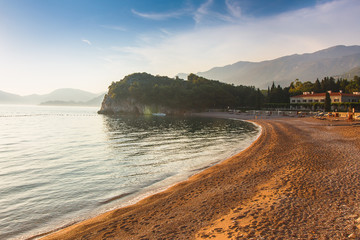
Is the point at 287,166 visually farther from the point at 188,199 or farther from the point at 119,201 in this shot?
the point at 119,201

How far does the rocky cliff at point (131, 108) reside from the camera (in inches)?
4636

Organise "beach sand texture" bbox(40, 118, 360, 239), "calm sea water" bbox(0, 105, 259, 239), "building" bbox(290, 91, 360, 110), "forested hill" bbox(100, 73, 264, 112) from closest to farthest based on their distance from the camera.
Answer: "beach sand texture" bbox(40, 118, 360, 239), "calm sea water" bbox(0, 105, 259, 239), "building" bbox(290, 91, 360, 110), "forested hill" bbox(100, 73, 264, 112)

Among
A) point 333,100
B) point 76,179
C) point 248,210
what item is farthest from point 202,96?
point 248,210

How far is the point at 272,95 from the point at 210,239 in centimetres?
11227

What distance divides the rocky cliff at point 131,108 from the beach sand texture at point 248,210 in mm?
103559

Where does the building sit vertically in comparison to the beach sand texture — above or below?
above

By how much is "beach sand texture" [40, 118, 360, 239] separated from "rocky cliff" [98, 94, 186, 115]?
104 m

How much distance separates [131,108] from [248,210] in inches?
5017

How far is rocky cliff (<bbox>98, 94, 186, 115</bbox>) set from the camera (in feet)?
386

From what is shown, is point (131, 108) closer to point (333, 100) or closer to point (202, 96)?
point (202, 96)

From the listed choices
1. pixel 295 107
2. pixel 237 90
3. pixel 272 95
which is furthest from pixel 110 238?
pixel 237 90

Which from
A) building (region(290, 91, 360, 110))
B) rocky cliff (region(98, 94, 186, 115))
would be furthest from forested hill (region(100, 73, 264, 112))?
building (region(290, 91, 360, 110))

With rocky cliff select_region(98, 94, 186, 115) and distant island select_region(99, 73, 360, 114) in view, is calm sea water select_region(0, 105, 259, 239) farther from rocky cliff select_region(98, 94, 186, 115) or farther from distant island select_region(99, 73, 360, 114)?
rocky cliff select_region(98, 94, 186, 115)

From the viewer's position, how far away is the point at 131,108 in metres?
130
